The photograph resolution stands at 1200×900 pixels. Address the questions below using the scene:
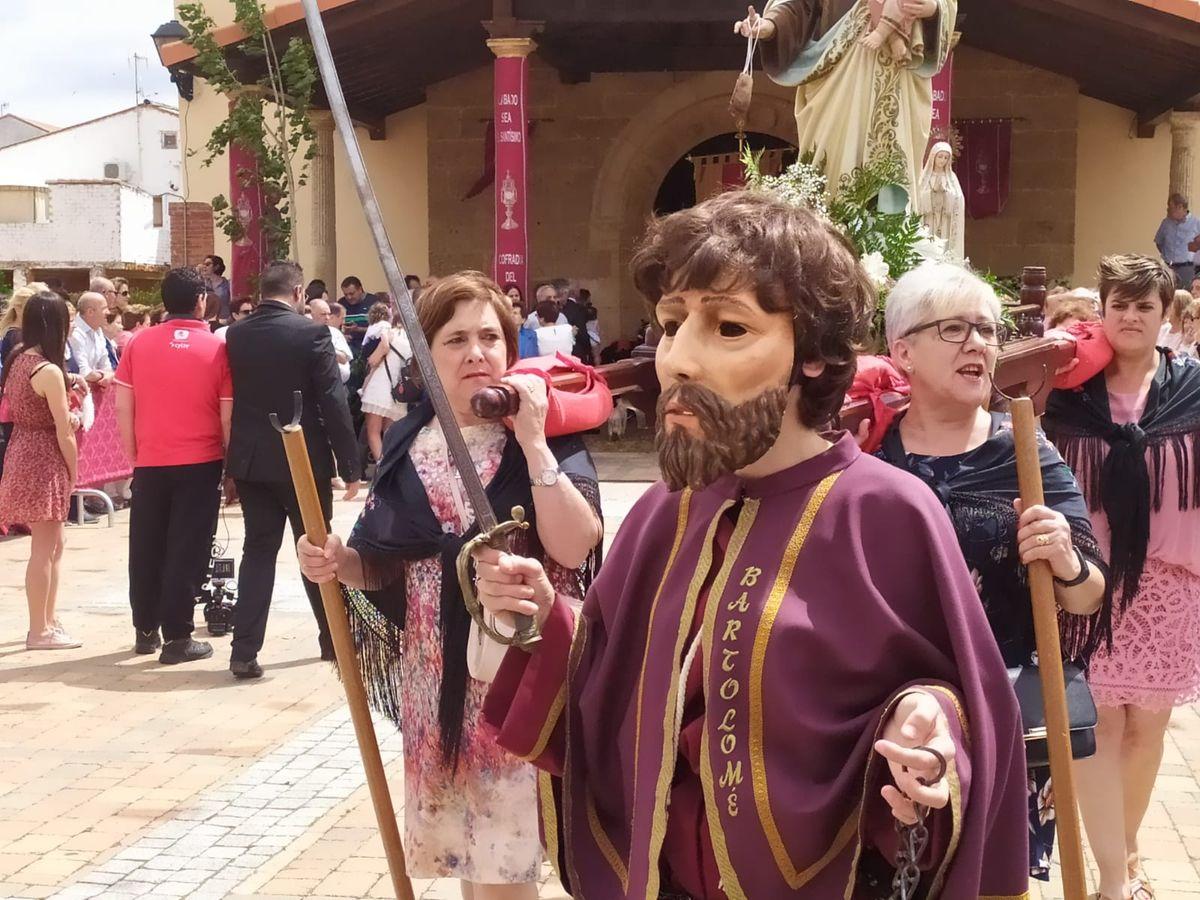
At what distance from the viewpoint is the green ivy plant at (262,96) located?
14.3 metres

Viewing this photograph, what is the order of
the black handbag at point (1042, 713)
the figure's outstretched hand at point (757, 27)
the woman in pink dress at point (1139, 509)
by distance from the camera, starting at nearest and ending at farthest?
the black handbag at point (1042, 713) → the woman in pink dress at point (1139, 509) → the figure's outstretched hand at point (757, 27)

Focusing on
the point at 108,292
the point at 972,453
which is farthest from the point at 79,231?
the point at 972,453

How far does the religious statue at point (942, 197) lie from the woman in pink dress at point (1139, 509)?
113cm

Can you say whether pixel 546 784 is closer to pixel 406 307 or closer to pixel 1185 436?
pixel 406 307

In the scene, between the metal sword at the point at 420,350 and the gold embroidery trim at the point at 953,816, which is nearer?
the gold embroidery trim at the point at 953,816

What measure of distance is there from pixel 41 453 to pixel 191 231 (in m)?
15.4

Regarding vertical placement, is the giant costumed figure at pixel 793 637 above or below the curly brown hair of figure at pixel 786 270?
below

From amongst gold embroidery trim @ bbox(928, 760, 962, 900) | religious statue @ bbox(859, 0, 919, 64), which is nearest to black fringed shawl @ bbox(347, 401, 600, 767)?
gold embroidery trim @ bbox(928, 760, 962, 900)

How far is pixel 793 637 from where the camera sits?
2.07 metres

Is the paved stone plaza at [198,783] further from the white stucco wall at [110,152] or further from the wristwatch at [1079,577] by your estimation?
the white stucco wall at [110,152]

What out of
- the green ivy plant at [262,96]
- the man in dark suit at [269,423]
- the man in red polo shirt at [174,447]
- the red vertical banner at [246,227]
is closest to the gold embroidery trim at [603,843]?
the man in dark suit at [269,423]

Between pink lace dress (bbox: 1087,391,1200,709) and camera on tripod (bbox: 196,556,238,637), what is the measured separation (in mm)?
5148

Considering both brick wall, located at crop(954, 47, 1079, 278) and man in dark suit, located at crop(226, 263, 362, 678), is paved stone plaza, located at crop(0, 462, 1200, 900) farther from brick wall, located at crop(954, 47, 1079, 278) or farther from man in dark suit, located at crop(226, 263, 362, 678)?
brick wall, located at crop(954, 47, 1079, 278)

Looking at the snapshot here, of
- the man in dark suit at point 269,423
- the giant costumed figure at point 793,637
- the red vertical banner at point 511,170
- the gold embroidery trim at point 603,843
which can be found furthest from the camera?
the red vertical banner at point 511,170
